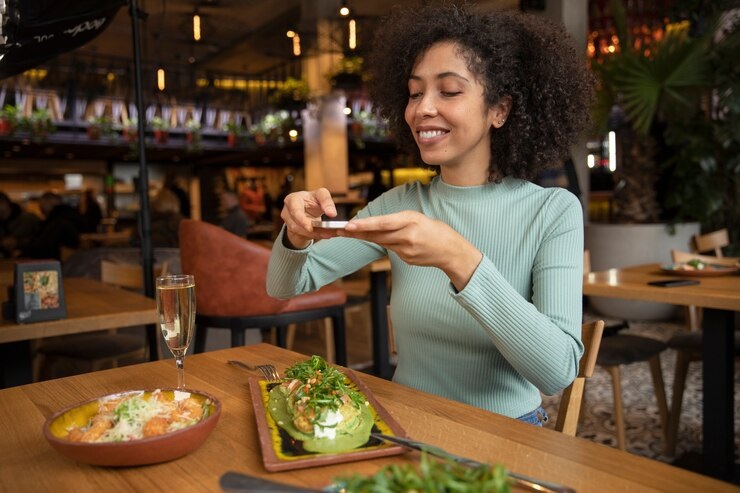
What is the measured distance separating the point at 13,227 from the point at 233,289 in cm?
542

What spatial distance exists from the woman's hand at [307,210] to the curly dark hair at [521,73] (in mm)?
494

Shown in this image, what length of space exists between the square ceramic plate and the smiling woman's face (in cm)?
68

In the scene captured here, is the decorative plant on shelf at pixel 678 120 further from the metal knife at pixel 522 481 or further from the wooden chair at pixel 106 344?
the metal knife at pixel 522 481

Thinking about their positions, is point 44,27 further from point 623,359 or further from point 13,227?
point 13,227

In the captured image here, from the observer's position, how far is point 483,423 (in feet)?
3.24

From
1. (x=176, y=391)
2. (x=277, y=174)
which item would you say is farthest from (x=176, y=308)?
(x=277, y=174)

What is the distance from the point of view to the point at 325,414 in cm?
90

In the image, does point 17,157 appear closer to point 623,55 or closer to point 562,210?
point 623,55

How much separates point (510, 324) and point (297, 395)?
15.7 inches

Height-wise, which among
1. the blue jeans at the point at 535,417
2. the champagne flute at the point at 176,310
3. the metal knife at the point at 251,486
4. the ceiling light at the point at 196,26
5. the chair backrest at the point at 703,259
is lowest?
the blue jeans at the point at 535,417

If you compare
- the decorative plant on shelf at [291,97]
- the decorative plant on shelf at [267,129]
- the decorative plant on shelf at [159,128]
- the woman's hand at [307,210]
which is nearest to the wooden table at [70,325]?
the woman's hand at [307,210]

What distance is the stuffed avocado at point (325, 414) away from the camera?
0.87 meters

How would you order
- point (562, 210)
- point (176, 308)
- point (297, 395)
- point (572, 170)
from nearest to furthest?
point (297, 395)
point (176, 308)
point (562, 210)
point (572, 170)

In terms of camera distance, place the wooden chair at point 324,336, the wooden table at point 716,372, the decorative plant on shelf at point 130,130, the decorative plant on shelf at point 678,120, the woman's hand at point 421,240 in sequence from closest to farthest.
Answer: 1. the woman's hand at point 421,240
2. the wooden table at point 716,372
3. the wooden chair at point 324,336
4. the decorative plant on shelf at point 678,120
5. the decorative plant on shelf at point 130,130
